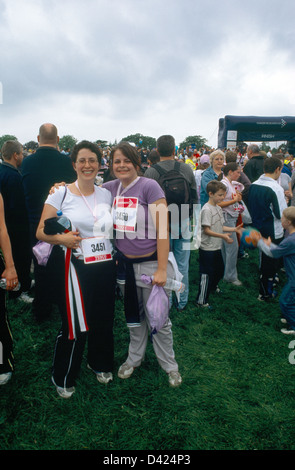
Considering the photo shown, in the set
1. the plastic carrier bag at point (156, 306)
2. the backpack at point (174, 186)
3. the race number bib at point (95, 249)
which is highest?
the backpack at point (174, 186)

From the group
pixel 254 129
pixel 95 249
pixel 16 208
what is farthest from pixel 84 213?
pixel 254 129

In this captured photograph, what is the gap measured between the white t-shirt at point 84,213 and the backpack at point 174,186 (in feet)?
3.67

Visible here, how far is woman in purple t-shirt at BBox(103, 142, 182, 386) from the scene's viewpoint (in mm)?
2219

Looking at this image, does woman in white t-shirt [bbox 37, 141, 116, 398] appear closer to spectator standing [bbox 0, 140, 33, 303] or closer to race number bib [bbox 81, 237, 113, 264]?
race number bib [bbox 81, 237, 113, 264]

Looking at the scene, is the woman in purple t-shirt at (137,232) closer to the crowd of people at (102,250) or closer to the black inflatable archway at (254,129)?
the crowd of people at (102,250)

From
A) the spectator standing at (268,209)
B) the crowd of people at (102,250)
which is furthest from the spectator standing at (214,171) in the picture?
the crowd of people at (102,250)

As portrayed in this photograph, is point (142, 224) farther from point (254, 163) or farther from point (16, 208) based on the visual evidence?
point (254, 163)

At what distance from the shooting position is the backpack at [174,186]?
3238 mm

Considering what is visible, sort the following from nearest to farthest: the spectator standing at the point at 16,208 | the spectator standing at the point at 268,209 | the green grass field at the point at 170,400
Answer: the green grass field at the point at 170,400 → the spectator standing at the point at 16,208 → the spectator standing at the point at 268,209

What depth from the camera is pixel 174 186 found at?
3.24 meters

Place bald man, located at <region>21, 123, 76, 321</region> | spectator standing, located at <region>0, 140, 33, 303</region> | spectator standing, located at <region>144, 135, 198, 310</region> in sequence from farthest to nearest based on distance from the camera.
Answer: spectator standing, located at <region>0, 140, 33, 303</region> < spectator standing, located at <region>144, 135, 198, 310</region> < bald man, located at <region>21, 123, 76, 321</region>

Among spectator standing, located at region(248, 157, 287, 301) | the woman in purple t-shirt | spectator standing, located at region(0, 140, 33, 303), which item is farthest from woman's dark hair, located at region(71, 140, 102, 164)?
spectator standing, located at region(248, 157, 287, 301)

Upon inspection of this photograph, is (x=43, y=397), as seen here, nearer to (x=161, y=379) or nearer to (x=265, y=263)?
(x=161, y=379)
